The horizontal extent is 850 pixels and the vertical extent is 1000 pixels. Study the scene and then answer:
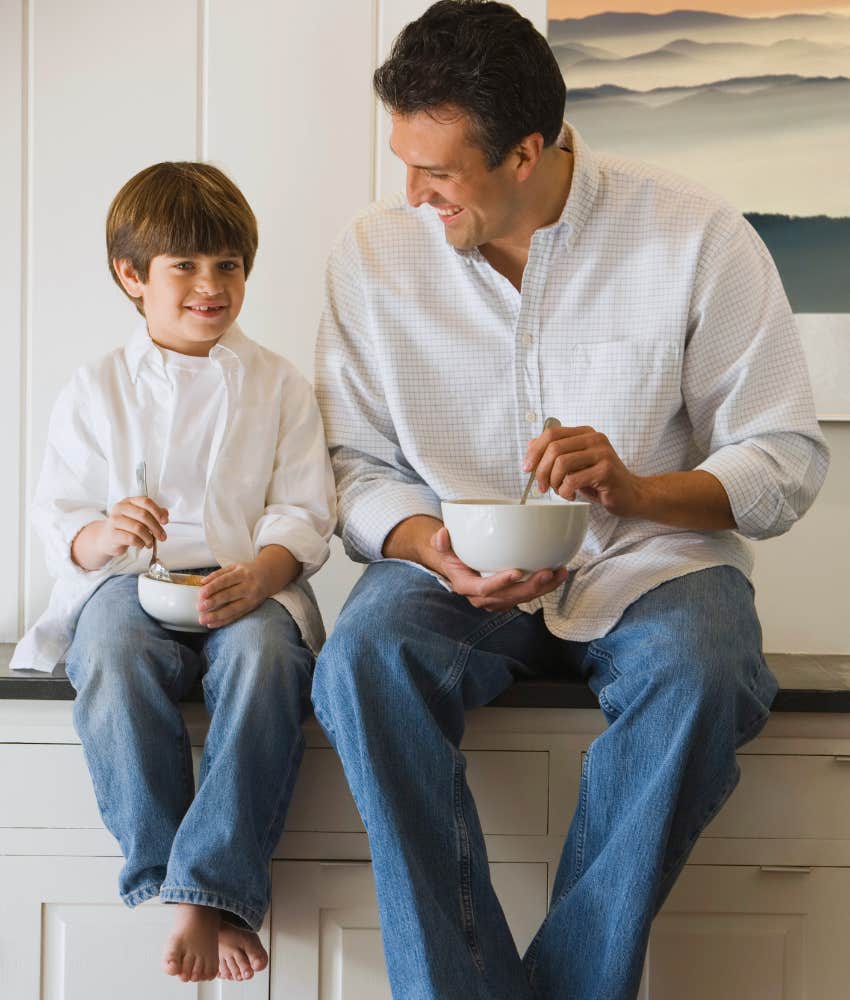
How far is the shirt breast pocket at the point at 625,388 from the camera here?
62.4 inches

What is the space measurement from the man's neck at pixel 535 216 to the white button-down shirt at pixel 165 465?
33 centimetres

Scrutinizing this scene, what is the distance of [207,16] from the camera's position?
201cm

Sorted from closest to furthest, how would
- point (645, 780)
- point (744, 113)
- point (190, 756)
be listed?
point (645, 780), point (190, 756), point (744, 113)

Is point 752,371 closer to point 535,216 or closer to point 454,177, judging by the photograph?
point 535,216

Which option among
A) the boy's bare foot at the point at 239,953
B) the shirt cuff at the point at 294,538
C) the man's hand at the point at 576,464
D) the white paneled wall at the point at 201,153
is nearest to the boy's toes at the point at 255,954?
the boy's bare foot at the point at 239,953

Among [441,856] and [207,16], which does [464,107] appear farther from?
[441,856]

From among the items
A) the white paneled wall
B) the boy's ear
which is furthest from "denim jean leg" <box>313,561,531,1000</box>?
the white paneled wall

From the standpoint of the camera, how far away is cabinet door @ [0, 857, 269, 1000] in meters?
1.56

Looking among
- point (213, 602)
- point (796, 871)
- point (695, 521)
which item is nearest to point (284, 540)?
point (213, 602)

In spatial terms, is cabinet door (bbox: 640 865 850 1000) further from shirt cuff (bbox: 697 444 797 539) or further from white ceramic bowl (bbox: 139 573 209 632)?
white ceramic bowl (bbox: 139 573 209 632)

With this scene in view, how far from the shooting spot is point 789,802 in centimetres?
157

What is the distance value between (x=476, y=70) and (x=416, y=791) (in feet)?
2.80

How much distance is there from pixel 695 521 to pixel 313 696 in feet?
1.68

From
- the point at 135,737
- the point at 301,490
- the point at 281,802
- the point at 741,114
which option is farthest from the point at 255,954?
the point at 741,114
